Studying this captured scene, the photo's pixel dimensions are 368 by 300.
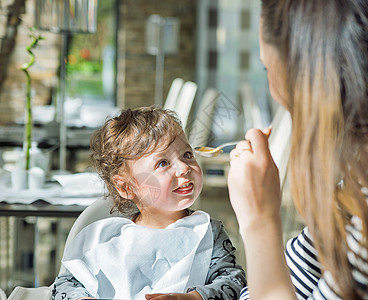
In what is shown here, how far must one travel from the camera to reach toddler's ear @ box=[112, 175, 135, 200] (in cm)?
135

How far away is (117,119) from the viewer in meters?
1.35

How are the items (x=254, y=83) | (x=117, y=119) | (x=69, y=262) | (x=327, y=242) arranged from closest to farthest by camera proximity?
(x=327, y=242) → (x=69, y=262) → (x=117, y=119) → (x=254, y=83)

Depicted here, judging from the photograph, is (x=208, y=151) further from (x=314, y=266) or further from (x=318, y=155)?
(x=318, y=155)

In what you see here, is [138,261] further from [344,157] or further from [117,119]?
[344,157]

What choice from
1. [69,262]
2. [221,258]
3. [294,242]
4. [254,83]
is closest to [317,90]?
[294,242]

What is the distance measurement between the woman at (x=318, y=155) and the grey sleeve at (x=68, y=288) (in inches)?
18.2

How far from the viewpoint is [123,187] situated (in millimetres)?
1357

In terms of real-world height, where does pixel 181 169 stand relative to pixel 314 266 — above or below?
above

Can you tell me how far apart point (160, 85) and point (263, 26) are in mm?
6816

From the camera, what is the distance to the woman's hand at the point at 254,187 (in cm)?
87

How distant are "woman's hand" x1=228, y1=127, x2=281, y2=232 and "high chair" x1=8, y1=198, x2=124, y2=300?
55cm

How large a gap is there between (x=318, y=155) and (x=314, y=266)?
290mm

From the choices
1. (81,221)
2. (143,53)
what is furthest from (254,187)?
(143,53)

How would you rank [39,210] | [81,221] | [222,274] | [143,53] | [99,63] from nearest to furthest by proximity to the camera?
[222,274], [81,221], [39,210], [143,53], [99,63]
